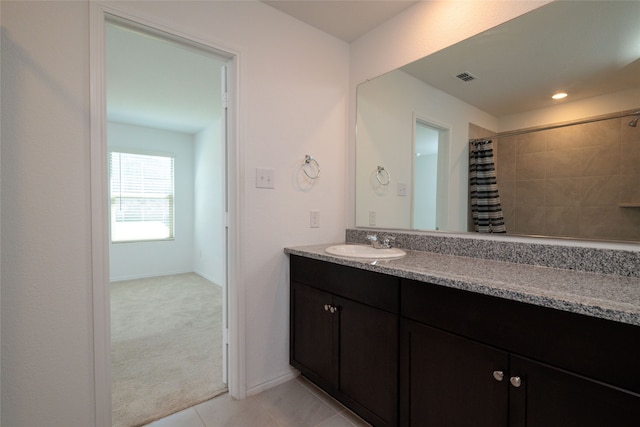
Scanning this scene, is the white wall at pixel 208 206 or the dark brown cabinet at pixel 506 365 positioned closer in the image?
the dark brown cabinet at pixel 506 365

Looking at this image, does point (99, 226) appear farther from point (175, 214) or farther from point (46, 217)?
point (175, 214)

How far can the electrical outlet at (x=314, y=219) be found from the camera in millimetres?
2078

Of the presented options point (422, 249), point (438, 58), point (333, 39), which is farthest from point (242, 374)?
point (333, 39)

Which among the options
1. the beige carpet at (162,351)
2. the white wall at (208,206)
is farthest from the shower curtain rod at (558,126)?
the white wall at (208,206)

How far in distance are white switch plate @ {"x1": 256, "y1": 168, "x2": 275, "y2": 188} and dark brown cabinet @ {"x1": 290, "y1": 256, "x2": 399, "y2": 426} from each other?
0.52 meters

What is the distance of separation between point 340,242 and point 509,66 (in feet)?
4.84

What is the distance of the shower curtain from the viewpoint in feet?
4.98

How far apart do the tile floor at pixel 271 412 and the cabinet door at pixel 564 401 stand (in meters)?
0.94

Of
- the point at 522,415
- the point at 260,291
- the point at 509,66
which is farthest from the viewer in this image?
the point at 260,291

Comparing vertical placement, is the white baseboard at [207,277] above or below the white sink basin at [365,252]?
below

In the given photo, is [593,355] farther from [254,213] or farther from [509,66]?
[254,213]

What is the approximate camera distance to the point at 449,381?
1.11m

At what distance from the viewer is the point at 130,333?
2691mm

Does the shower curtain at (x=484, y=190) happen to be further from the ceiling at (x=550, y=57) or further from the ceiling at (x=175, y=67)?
the ceiling at (x=175, y=67)
